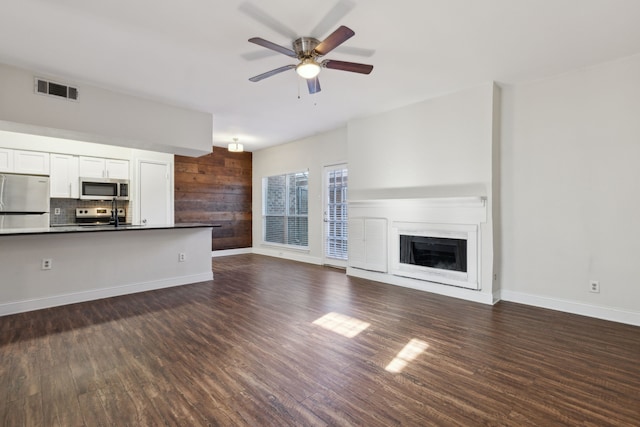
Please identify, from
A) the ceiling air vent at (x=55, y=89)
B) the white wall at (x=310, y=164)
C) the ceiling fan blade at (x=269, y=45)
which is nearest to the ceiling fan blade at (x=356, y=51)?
the ceiling fan blade at (x=269, y=45)

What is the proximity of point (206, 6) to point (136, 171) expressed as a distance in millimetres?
4584

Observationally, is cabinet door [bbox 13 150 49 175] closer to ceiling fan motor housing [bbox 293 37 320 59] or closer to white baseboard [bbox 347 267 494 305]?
ceiling fan motor housing [bbox 293 37 320 59]

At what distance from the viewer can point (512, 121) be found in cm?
388

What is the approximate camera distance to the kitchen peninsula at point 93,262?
351 cm

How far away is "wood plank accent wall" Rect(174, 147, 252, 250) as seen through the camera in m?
7.00

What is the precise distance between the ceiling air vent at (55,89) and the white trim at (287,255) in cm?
476

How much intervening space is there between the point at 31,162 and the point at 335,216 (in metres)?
5.30

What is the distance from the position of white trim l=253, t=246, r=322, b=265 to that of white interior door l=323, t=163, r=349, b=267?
0.33 m

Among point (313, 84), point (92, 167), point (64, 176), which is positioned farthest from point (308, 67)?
point (64, 176)

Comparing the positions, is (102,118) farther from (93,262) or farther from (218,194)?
(218,194)

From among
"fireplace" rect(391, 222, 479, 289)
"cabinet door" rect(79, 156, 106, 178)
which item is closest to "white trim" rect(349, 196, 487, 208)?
"fireplace" rect(391, 222, 479, 289)

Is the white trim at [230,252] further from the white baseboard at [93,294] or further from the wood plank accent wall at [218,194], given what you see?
the white baseboard at [93,294]

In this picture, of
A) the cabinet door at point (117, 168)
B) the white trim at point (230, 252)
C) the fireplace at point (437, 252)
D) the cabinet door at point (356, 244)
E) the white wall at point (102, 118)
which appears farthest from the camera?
the white trim at point (230, 252)

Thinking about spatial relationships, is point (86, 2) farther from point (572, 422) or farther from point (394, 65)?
point (572, 422)
